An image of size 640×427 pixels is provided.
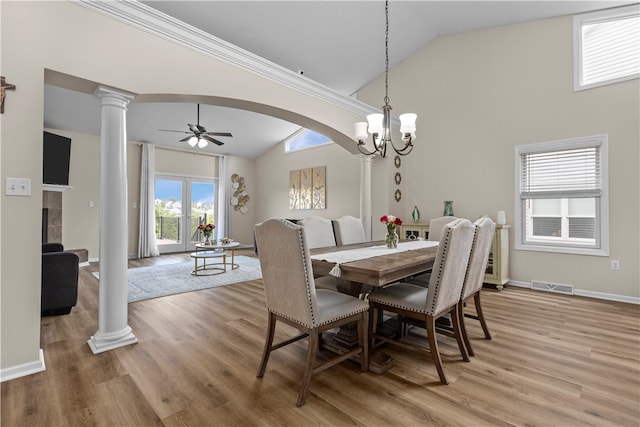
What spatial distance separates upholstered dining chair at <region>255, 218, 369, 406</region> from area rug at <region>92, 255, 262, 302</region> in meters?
2.63

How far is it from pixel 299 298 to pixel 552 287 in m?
3.96

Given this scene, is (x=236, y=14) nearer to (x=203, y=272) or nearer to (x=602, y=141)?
(x=203, y=272)

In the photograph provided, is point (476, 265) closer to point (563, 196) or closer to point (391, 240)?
point (391, 240)

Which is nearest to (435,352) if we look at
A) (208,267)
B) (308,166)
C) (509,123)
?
(509,123)

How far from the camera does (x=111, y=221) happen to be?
2357 mm

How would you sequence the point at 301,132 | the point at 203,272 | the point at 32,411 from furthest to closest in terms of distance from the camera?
the point at 301,132, the point at 203,272, the point at 32,411

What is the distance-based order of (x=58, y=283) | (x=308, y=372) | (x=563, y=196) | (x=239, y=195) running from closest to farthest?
(x=308, y=372)
(x=58, y=283)
(x=563, y=196)
(x=239, y=195)

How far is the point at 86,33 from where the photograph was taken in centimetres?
215

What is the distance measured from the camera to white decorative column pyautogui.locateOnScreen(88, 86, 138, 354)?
2348mm

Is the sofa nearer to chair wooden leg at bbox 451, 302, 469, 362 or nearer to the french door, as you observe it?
chair wooden leg at bbox 451, 302, 469, 362

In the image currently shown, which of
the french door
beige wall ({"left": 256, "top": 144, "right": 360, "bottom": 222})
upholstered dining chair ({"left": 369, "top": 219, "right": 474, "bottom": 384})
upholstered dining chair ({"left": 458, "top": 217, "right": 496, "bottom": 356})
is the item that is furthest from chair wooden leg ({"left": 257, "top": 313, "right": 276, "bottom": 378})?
the french door

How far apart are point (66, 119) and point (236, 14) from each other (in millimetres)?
4050

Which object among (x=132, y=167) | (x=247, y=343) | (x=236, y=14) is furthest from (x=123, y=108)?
(x=132, y=167)

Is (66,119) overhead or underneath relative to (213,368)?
overhead
